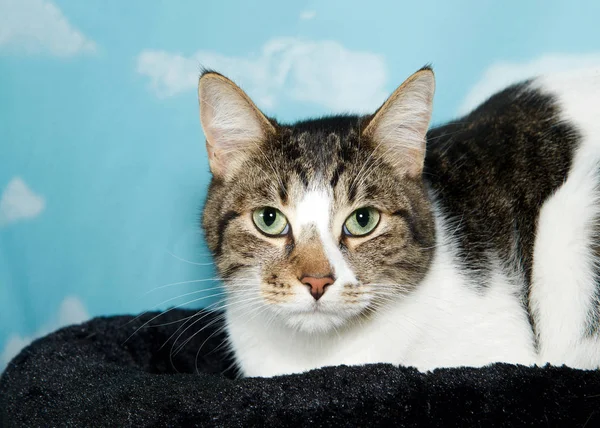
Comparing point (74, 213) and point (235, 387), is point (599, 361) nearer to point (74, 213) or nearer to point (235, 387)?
point (235, 387)

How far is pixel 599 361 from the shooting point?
7.26ft

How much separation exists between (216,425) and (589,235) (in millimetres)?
1345

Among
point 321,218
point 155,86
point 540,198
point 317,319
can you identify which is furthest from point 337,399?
point 155,86

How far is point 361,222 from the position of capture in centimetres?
221

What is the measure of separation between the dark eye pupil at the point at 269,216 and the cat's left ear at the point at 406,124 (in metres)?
0.43

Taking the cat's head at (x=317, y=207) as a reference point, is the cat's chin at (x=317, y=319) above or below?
below

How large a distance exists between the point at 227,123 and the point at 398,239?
27.9 inches

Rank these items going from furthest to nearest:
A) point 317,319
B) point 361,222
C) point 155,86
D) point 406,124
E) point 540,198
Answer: point 155,86 → point 540,198 → point 406,124 → point 361,222 → point 317,319

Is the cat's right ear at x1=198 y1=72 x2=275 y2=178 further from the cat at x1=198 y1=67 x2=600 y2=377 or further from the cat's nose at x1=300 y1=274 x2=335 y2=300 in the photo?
the cat's nose at x1=300 y1=274 x2=335 y2=300

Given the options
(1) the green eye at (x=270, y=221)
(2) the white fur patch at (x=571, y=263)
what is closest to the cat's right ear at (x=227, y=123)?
(1) the green eye at (x=270, y=221)

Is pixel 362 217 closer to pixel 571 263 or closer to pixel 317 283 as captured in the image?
pixel 317 283

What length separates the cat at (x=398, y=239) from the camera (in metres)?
2.16

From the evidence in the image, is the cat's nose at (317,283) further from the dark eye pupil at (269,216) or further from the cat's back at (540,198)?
the cat's back at (540,198)

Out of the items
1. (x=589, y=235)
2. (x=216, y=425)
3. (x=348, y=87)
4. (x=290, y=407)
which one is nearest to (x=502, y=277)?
(x=589, y=235)
